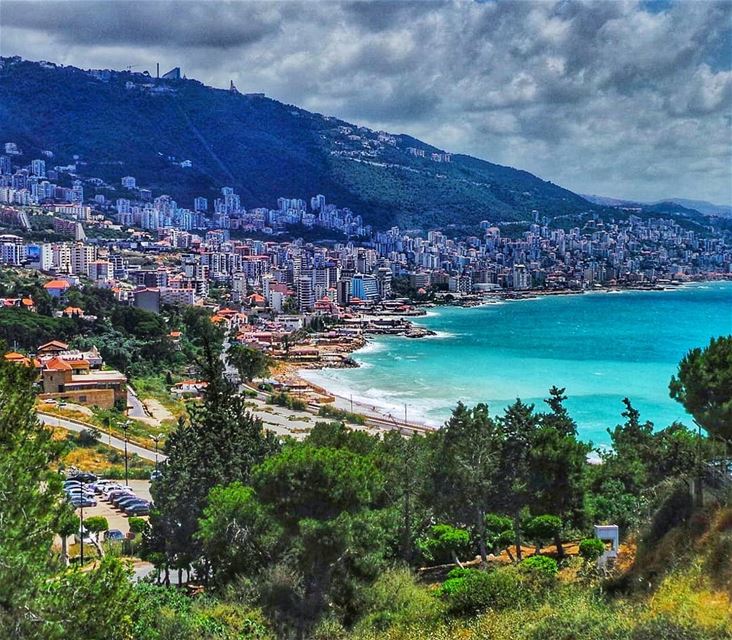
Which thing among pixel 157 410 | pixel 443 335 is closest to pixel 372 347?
pixel 443 335

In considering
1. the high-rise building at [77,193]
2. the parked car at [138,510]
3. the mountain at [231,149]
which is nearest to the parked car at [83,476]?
the parked car at [138,510]

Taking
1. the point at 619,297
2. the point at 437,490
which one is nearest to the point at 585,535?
the point at 437,490

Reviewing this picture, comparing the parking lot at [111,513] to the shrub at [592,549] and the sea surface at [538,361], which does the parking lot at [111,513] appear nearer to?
the shrub at [592,549]

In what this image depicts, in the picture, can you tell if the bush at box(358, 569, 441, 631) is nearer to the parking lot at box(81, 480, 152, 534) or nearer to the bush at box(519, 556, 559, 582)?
the bush at box(519, 556, 559, 582)

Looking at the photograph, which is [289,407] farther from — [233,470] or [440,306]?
[440,306]

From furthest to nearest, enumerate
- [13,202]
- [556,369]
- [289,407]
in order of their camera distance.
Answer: [13,202]
[556,369]
[289,407]

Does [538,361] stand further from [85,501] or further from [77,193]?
[77,193]

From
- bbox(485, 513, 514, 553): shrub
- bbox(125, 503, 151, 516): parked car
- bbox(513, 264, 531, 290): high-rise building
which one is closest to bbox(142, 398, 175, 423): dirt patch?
bbox(125, 503, 151, 516): parked car
